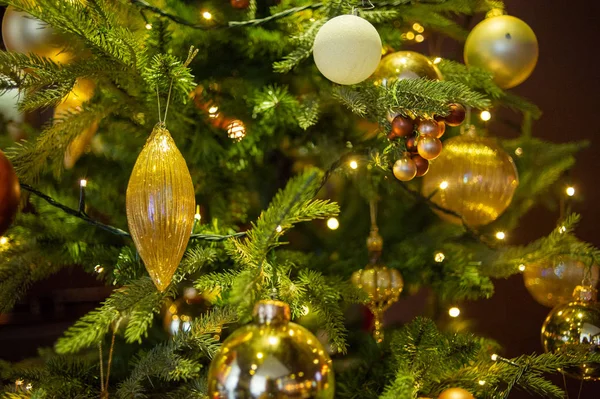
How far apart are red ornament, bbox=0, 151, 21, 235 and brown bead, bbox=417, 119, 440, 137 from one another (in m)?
0.40

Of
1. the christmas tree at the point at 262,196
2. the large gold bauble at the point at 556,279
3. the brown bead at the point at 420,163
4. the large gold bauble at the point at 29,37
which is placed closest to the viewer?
the christmas tree at the point at 262,196

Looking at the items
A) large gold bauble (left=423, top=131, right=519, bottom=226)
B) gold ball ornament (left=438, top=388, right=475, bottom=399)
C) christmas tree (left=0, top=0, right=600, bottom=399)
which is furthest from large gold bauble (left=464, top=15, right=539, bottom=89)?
Result: gold ball ornament (left=438, top=388, right=475, bottom=399)

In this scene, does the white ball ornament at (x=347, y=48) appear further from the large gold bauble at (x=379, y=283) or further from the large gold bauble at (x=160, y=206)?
the large gold bauble at (x=379, y=283)

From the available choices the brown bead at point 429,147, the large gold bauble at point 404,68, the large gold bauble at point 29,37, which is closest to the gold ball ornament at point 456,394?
the brown bead at point 429,147

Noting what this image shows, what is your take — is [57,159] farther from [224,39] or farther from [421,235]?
[421,235]

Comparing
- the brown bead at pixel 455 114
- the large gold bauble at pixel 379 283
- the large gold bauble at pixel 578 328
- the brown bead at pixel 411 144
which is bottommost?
the large gold bauble at pixel 578 328

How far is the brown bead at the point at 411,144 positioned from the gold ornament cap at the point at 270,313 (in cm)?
26

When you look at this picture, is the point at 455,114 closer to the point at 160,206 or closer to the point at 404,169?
the point at 404,169

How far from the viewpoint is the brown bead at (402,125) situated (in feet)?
2.06

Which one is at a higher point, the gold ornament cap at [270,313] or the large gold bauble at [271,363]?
the gold ornament cap at [270,313]


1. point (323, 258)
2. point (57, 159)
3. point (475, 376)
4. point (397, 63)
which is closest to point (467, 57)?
point (397, 63)

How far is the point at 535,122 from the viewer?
1.59 metres

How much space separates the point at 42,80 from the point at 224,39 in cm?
24

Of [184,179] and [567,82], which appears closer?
[184,179]
